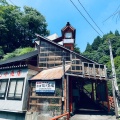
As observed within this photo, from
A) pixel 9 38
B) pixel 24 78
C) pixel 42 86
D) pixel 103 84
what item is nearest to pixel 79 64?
pixel 103 84

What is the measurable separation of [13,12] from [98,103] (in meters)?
36.9

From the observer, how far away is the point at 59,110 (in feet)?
40.8

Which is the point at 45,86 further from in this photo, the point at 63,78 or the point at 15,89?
the point at 15,89

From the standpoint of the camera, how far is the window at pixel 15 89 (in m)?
14.4

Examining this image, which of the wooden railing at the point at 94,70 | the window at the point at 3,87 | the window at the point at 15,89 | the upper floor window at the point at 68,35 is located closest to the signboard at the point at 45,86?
the window at the point at 15,89

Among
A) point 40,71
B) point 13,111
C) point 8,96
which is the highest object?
point 40,71

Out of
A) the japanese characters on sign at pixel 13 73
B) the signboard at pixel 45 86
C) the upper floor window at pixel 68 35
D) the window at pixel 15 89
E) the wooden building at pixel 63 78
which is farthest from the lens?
the upper floor window at pixel 68 35

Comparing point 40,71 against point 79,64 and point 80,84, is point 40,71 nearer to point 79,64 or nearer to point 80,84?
point 79,64

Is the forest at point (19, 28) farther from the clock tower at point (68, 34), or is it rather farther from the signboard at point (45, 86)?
the signboard at point (45, 86)

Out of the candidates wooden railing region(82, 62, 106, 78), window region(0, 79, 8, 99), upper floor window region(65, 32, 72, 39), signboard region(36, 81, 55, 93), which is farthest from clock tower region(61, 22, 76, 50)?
window region(0, 79, 8, 99)

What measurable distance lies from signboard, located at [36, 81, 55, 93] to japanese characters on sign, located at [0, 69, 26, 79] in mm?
2150

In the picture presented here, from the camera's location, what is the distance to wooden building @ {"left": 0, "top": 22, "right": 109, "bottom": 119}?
12961mm

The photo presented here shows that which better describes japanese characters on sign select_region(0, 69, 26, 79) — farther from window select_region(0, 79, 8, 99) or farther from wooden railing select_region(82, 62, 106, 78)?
wooden railing select_region(82, 62, 106, 78)

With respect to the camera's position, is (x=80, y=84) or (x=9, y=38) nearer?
(x=80, y=84)
